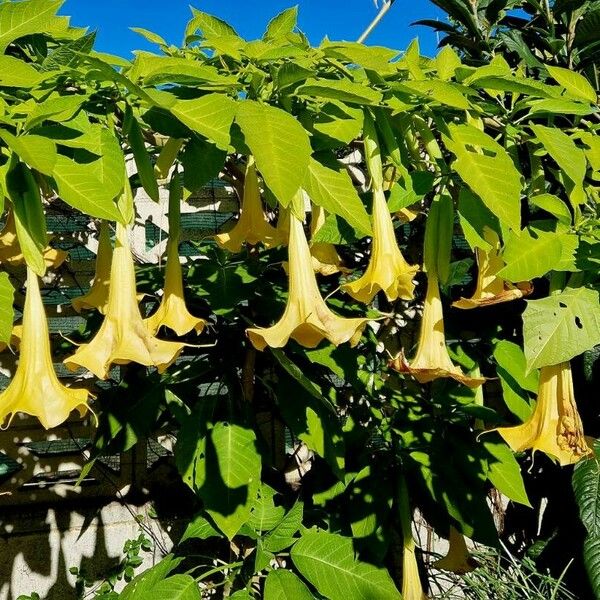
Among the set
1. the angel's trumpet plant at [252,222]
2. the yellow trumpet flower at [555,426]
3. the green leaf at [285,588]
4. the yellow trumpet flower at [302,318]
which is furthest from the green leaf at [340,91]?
the green leaf at [285,588]

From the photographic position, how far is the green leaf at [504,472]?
1568mm

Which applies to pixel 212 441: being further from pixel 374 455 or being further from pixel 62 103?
pixel 62 103

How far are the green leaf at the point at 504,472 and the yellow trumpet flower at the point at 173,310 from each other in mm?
838

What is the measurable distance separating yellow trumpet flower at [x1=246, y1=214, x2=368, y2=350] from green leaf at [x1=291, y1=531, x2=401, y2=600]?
0.68 meters

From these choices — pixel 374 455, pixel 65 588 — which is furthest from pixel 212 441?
pixel 65 588

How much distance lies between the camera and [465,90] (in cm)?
99

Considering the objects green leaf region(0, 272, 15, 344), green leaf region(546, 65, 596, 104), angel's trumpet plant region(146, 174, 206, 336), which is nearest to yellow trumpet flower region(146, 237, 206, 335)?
angel's trumpet plant region(146, 174, 206, 336)

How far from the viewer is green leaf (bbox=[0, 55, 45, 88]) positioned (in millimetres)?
834

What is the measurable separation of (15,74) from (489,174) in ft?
2.03

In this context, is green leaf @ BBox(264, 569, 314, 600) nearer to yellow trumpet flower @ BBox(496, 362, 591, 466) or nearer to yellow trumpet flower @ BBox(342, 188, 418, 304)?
yellow trumpet flower @ BBox(496, 362, 591, 466)

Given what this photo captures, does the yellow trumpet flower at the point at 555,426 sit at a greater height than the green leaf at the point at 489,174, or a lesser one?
lesser

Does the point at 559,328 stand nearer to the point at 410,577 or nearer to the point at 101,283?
the point at 101,283

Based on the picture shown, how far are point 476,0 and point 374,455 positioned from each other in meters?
1.29

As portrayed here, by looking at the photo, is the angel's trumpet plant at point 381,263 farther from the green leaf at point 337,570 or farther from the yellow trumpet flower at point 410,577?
the yellow trumpet flower at point 410,577
